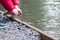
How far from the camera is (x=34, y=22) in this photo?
5039 millimetres

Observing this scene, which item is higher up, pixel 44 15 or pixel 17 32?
pixel 17 32

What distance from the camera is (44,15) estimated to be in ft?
18.5

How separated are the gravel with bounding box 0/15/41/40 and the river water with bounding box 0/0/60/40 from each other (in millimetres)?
1059

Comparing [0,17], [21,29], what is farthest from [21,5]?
[21,29]

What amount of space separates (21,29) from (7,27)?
0.76 feet

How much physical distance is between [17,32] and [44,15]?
237cm

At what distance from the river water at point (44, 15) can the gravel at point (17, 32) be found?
1.06 m

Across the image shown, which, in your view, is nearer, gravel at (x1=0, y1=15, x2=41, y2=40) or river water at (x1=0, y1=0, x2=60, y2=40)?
gravel at (x1=0, y1=15, x2=41, y2=40)

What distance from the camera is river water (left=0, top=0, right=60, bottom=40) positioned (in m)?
4.77

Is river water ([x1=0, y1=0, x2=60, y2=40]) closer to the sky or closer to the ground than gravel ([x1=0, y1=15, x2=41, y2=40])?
closer to the ground

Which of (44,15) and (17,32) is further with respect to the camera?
(44,15)

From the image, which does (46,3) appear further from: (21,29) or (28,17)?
(21,29)

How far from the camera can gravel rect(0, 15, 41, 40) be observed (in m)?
3.19

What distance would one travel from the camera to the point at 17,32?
336 centimetres
